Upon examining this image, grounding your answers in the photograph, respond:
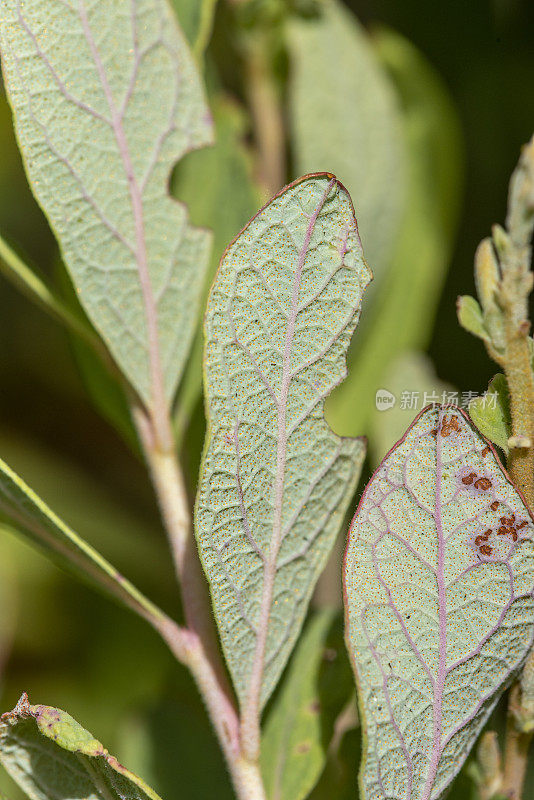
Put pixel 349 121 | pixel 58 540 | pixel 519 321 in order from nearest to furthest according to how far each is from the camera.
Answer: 1. pixel 519 321
2. pixel 58 540
3. pixel 349 121

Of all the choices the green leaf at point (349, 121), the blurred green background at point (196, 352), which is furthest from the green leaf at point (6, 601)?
the green leaf at point (349, 121)

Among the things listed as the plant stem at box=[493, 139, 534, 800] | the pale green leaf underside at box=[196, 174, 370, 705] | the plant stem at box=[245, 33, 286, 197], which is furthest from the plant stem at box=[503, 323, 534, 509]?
A: the plant stem at box=[245, 33, 286, 197]

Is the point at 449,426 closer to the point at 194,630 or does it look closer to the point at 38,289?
the point at 194,630

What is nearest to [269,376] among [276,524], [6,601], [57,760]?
[276,524]

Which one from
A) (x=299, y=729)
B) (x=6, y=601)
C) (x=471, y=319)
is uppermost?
(x=471, y=319)

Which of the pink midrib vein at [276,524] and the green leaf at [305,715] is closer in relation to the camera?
the pink midrib vein at [276,524]

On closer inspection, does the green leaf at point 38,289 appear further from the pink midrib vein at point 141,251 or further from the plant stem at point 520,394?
the plant stem at point 520,394
